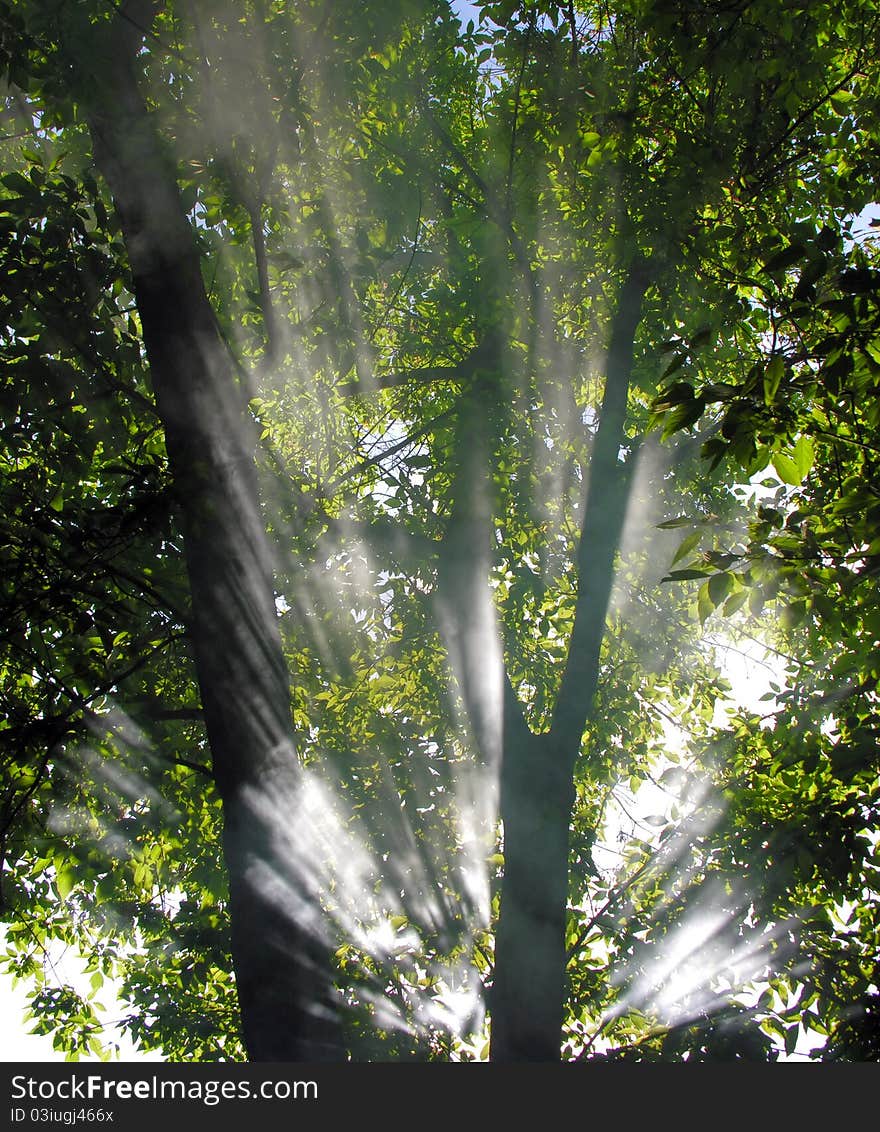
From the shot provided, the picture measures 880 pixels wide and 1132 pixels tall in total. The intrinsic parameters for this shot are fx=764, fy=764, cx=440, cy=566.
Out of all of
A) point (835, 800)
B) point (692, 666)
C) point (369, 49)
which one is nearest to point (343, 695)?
point (692, 666)

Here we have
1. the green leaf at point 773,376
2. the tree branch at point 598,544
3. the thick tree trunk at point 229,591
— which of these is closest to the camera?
the green leaf at point 773,376

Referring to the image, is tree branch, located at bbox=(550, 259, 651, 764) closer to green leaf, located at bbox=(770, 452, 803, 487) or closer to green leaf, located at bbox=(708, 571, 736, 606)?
green leaf, located at bbox=(708, 571, 736, 606)

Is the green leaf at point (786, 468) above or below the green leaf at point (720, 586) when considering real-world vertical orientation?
above

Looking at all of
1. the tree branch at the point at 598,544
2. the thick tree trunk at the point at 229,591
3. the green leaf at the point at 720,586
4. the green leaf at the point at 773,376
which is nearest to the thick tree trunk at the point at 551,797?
the tree branch at the point at 598,544

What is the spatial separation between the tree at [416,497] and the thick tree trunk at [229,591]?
0.07ft

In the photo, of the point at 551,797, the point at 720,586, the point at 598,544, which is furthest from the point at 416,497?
the point at 720,586

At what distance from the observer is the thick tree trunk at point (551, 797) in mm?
4066

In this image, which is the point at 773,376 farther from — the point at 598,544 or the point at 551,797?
the point at 551,797

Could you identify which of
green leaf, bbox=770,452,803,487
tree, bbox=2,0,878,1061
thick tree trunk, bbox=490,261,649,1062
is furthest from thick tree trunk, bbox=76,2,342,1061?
green leaf, bbox=770,452,803,487

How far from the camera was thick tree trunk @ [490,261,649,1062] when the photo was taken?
407 cm

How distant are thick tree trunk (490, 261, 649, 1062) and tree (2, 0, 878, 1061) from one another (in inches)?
1.0

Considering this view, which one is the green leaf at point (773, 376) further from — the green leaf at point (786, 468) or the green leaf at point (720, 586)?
the green leaf at point (720, 586)

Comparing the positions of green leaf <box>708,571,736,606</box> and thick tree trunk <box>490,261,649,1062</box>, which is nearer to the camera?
green leaf <box>708,571,736,606</box>

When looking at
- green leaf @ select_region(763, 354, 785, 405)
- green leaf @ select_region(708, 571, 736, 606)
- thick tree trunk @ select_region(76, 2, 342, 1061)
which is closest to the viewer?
green leaf @ select_region(763, 354, 785, 405)
